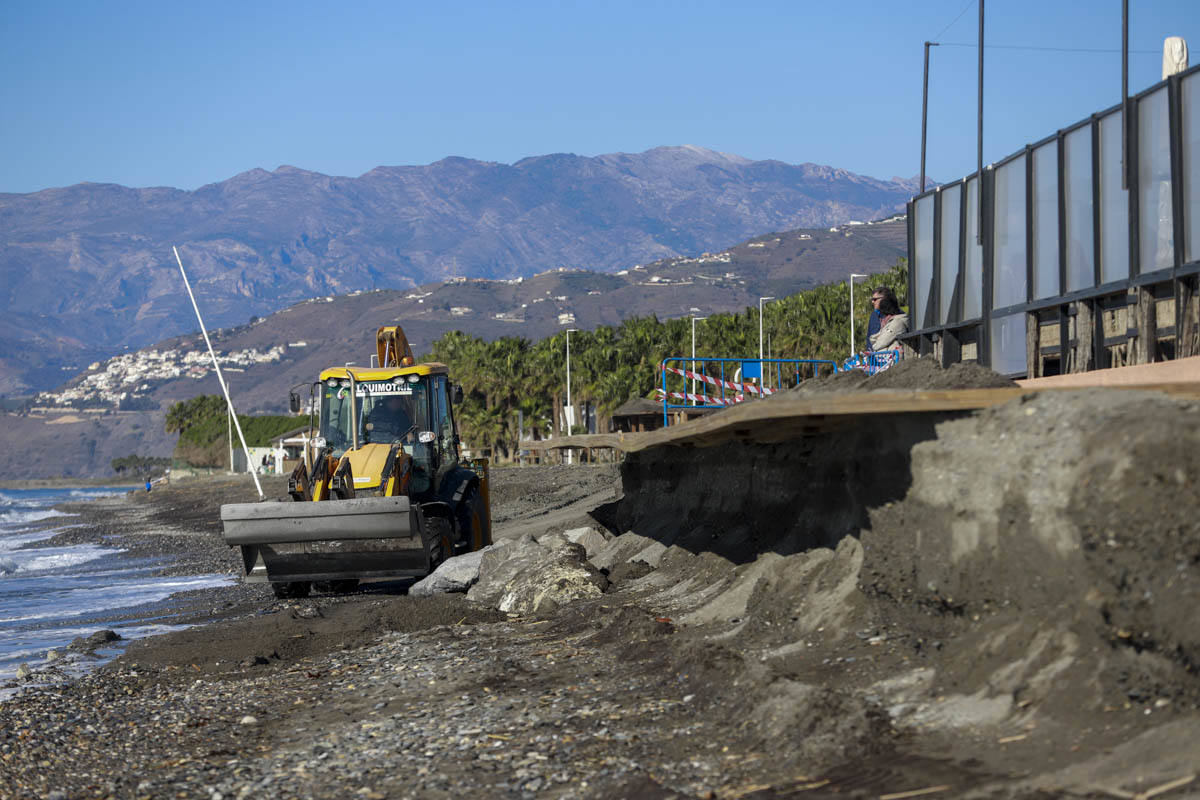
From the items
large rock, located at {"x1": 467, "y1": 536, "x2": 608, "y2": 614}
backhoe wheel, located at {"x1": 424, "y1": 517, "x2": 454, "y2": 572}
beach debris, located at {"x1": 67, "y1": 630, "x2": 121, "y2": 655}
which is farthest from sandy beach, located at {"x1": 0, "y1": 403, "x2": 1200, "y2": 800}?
backhoe wheel, located at {"x1": 424, "y1": 517, "x2": 454, "y2": 572}

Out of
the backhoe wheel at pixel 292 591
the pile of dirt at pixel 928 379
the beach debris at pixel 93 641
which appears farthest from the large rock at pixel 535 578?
the beach debris at pixel 93 641

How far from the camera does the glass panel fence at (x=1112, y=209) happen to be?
1338 centimetres

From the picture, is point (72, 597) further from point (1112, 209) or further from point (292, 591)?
point (1112, 209)

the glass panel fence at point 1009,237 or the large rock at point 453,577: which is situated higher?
the glass panel fence at point 1009,237

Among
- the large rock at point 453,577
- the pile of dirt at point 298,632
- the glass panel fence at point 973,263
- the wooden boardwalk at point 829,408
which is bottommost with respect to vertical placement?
the pile of dirt at point 298,632

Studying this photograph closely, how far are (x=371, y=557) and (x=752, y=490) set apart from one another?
6.21 m

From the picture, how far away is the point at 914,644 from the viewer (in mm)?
7473

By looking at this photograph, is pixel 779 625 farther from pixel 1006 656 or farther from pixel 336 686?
pixel 336 686

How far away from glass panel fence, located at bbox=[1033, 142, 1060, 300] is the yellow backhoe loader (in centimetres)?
807

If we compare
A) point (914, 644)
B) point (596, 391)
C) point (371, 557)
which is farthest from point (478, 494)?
point (596, 391)

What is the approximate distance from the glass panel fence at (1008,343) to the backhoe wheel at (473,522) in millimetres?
7852

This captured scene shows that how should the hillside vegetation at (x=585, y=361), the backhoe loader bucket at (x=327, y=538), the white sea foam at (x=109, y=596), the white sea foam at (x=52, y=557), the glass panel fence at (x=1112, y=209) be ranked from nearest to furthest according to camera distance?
the glass panel fence at (x=1112, y=209) < the backhoe loader bucket at (x=327, y=538) < the white sea foam at (x=109, y=596) < the white sea foam at (x=52, y=557) < the hillside vegetation at (x=585, y=361)

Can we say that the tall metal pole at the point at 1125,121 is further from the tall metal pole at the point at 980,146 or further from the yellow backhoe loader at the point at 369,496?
the yellow backhoe loader at the point at 369,496

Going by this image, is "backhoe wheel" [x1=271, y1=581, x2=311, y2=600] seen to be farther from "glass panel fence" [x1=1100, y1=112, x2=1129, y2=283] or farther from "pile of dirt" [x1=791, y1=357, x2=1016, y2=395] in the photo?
"glass panel fence" [x1=1100, y1=112, x2=1129, y2=283]
